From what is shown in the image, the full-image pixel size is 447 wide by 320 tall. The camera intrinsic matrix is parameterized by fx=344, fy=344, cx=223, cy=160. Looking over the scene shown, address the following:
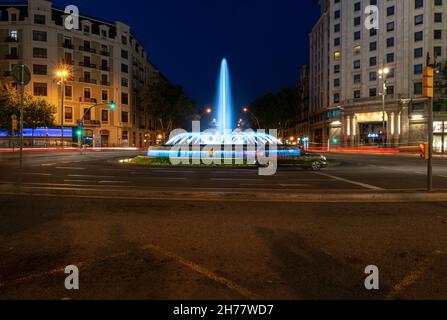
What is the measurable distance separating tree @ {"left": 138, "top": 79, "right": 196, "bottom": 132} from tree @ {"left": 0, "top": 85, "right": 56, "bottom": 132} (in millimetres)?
23245

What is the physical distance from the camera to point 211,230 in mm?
6676

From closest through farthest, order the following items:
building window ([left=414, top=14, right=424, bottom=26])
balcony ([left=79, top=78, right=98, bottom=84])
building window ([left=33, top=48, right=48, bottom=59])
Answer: building window ([left=33, top=48, right=48, bottom=59])
building window ([left=414, top=14, right=424, bottom=26])
balcony ([left=79, top=78, right=98, bottom=84])

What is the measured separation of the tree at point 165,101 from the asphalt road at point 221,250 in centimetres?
6659

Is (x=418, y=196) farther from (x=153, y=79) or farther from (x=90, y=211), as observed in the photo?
(x=153, y=79)

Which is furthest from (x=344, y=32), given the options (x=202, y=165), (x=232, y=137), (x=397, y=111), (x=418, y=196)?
(x=418, y=196)

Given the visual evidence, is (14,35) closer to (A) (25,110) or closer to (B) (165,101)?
(A) (25,110)

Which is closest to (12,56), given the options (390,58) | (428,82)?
(428,82)

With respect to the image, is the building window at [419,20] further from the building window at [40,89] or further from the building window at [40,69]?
the building window at [40,89]

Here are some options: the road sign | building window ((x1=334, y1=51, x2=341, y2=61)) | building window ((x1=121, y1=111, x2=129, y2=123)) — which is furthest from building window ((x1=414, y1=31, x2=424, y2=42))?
the road sign

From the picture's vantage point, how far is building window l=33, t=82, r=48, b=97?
57844 mm

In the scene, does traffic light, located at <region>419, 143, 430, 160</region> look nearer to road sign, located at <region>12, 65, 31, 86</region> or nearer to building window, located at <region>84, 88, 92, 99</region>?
road sign, located at <region>12, 65, 31, 86</region>

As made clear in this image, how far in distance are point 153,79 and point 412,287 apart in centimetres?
9361

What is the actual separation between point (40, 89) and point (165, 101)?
2549 centimetres
